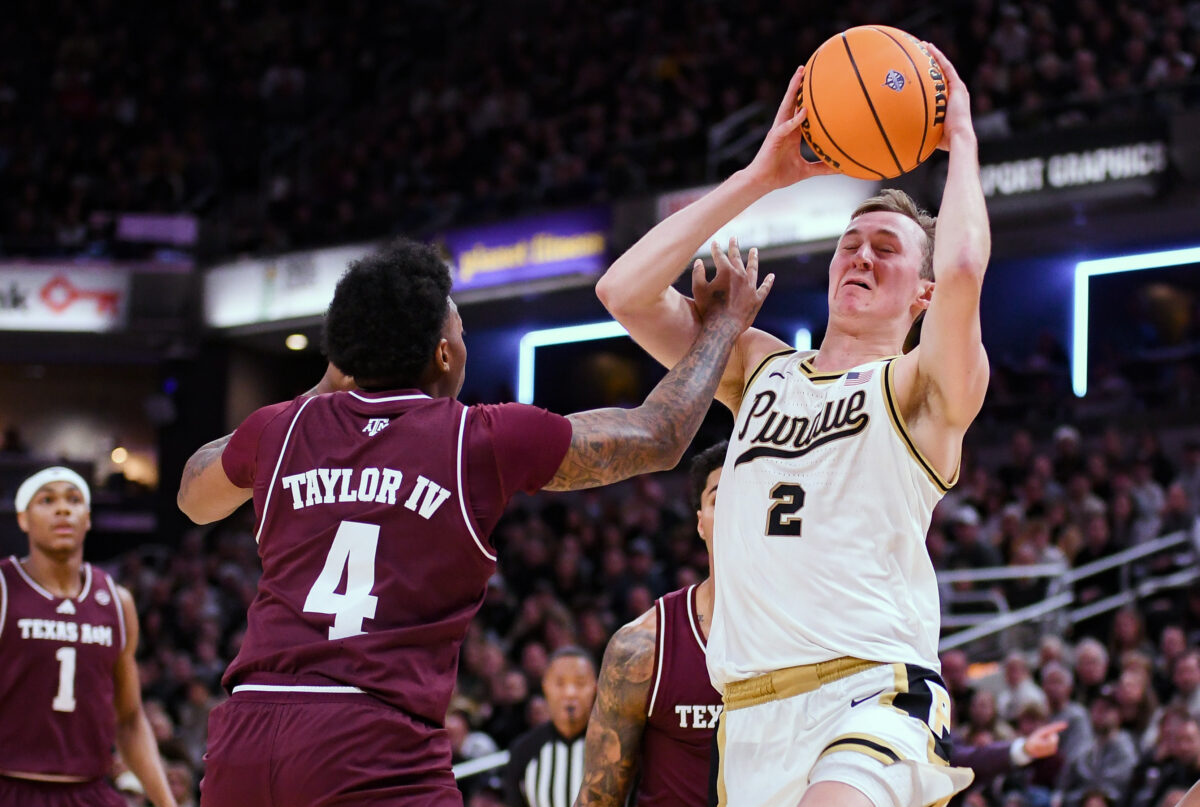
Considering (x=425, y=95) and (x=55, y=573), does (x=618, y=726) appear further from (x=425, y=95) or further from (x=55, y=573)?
(x=425, y=95)

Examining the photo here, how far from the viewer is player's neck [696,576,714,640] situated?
4.57 meters

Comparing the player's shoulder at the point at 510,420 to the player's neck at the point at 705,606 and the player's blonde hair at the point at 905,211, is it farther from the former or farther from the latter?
the player's neck at the point at 705,606

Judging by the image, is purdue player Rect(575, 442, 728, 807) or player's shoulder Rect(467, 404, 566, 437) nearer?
player's shoulder Rect(467, 404, 566, 437)

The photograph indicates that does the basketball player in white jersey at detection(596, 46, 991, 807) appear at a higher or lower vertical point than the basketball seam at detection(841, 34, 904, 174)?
lower

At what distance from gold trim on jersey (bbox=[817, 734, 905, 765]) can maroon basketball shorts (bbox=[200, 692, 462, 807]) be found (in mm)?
869

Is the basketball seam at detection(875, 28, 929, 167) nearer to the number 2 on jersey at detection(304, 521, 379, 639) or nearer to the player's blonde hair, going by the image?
the player's blonde hair

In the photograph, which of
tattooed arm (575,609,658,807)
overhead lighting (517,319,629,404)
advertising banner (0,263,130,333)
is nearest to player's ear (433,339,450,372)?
tattooed arm (575,609,658,807)

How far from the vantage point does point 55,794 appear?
20.9 ft

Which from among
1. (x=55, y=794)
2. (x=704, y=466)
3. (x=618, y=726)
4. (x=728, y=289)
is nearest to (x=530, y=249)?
(x=55, y=794)

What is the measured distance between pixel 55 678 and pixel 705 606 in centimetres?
342

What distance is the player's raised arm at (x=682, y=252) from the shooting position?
393 centimetres

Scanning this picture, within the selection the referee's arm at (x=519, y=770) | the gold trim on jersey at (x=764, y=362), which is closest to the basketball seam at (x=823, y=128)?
the gold trim on jersey at (x=764, y=362)

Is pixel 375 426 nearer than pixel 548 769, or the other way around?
pixel 375 426

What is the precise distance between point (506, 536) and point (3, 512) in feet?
18.5
